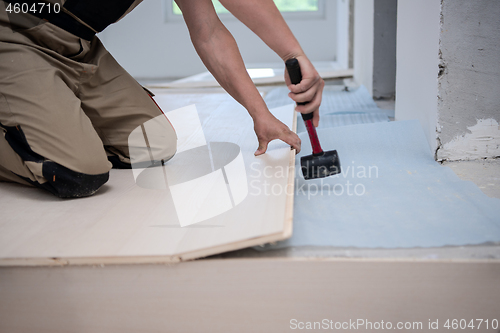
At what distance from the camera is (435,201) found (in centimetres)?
107

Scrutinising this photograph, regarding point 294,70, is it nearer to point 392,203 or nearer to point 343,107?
point 392,203

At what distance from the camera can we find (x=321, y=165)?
46.2 inches

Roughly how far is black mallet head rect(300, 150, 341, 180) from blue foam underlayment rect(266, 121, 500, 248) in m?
0.06

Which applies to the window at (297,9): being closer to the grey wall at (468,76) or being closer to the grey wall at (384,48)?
Result: the grey wall at (384,48)

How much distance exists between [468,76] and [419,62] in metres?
0.28

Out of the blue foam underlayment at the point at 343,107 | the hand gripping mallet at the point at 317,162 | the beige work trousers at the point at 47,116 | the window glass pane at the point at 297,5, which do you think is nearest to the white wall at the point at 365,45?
the blue foam underlayment at the point at 343,107

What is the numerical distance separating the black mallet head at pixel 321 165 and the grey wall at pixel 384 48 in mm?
2031

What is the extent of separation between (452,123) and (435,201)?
0.48m

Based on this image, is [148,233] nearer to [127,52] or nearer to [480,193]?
[480,193]

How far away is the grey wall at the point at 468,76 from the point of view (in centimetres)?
130

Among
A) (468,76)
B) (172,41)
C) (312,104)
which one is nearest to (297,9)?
(172,41)

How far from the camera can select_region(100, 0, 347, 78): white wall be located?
7.57 metres

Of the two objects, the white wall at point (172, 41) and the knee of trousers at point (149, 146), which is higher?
the knee of trousers at point (149, 146)

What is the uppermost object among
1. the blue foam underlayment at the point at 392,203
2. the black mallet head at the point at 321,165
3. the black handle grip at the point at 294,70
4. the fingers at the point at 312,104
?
the black handle grip at the point at 294,70
